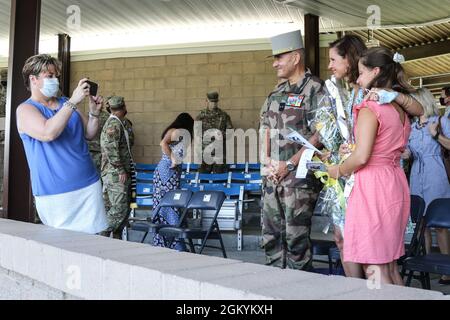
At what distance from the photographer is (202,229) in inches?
185

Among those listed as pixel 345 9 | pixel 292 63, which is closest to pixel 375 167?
pixel 292 63

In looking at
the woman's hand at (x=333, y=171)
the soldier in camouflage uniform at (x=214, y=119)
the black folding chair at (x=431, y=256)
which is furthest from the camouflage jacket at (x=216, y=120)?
the woman's hand at (x=333, y=171)

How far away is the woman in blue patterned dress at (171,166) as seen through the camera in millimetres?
4867

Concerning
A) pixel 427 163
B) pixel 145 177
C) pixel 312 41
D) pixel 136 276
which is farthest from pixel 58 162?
pixel 312 41

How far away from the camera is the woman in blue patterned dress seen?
16.0ft

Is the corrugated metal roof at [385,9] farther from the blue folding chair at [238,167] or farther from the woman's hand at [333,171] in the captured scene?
the woman's hand at [333,171]

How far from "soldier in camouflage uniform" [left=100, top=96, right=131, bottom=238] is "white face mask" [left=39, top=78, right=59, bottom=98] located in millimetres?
2366

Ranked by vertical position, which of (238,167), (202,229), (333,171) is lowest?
(202,229)

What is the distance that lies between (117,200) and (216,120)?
161 inches

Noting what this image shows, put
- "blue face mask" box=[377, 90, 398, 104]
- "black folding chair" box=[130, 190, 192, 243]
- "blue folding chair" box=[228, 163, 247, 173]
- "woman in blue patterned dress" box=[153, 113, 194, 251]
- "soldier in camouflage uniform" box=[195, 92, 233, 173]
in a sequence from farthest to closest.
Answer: "soldier in camouflage uniform" box=[195, 92, 233, 173], "blue folding chair" box=[228, 163, 247, 173], "woman in blue patterned dress" box=[153, 113, 194, 251], "black folding chair" box=[130, 190, 192, 243], "blue face mask" box=[377, 90, 398, 104]

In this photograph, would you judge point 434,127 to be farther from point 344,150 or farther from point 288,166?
Result: point 344,150

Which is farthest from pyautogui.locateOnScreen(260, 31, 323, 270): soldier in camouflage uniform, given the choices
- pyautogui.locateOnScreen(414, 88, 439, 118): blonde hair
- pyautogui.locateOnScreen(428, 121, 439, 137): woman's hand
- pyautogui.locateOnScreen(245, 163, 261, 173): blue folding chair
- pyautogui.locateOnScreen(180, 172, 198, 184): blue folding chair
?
pyautogui.locateOnScreen(245, 163, 261, 173): blue folding chair

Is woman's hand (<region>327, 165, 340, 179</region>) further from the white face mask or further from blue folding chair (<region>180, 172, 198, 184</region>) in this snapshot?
blue folding chair (<region>180, 172, 198, 184</region>)

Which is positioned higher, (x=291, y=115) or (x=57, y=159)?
(x=291, y=115)
